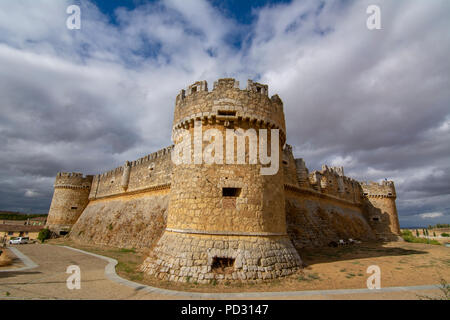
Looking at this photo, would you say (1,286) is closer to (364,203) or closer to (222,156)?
(222,156)

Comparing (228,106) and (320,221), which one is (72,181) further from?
(320,221)

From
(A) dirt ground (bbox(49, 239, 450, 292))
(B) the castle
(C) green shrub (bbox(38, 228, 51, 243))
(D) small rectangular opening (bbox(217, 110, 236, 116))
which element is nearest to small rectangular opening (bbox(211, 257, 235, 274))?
(B) the castle

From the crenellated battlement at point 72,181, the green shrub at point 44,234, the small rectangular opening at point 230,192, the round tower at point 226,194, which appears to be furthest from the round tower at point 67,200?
the small rectangular opening at point 230,192

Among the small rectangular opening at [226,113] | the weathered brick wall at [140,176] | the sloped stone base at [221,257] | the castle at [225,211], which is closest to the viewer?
the sloped stone base at [221,257]

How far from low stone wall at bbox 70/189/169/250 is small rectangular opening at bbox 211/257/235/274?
8.41 metres

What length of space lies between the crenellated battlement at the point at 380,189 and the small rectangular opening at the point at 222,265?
29.6 m

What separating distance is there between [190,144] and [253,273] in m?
5.66

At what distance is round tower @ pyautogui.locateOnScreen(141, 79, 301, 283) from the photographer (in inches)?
300

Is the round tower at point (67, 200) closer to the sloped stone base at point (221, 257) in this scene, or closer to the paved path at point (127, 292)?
the paved path at point (127, 292)

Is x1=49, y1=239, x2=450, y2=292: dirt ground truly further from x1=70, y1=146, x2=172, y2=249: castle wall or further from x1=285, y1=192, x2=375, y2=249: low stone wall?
x1=70, y1=146, x2=172, y2=249: castle wall

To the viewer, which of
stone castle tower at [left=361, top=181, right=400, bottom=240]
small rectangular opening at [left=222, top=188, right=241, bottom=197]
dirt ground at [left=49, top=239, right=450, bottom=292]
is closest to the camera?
dirt ground at [left=49, top=239, right=450, bottom=292]

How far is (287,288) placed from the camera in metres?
6.84

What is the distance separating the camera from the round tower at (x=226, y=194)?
761 cm
